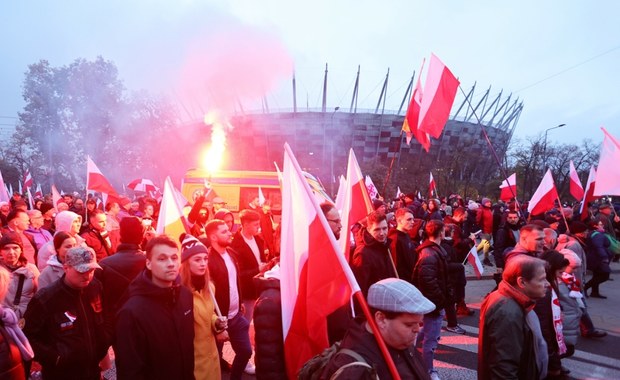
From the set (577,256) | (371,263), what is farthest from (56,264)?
(577,256)

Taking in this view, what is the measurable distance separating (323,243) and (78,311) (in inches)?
73.7

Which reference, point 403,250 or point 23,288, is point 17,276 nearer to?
point 23,288

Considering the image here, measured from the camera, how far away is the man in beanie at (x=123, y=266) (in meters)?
3.93

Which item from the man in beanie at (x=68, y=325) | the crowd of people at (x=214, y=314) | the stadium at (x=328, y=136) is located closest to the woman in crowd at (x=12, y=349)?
the crowd of people at (x=214, y=314)

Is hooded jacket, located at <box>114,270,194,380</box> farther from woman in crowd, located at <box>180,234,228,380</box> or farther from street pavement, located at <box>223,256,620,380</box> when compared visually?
street pavement, located at <box>223,256,620,380</box>

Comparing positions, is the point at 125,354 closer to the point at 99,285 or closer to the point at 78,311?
the point at 78,311

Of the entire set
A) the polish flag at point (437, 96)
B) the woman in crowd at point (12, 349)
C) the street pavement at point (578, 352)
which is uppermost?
the polish flag at point (437, 96)

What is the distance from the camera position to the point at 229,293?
167 inches

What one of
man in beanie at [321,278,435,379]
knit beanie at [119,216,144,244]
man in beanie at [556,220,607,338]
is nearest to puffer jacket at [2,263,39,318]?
knit beanie at [119,216,144,244]

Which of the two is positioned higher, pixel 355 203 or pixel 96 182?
pixel 96 182

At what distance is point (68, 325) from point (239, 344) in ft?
5.17

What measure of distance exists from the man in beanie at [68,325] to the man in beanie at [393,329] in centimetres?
203

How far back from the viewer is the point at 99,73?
37.0 metres

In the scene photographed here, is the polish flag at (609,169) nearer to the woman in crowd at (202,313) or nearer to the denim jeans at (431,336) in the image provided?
the denim jeans at (431,336)
